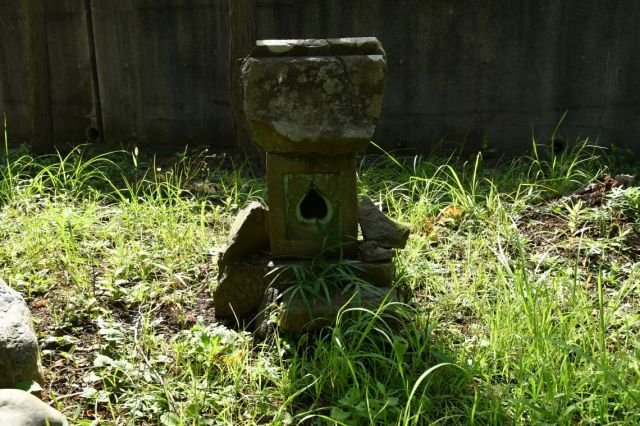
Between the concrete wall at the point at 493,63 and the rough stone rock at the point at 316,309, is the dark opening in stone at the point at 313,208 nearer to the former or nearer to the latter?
the rough stone rock at the point at 316,309

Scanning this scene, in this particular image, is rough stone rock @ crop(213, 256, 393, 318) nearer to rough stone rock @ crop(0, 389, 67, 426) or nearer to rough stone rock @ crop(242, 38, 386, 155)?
rough stone rock @ crop(242, 38, 386, 155)

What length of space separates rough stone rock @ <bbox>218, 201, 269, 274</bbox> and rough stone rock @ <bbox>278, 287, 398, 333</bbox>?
48cm

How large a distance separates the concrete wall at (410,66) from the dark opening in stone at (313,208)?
10.7 ft

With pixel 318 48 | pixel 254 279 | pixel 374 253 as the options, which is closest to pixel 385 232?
pixel 374 253

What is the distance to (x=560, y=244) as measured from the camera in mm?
4000

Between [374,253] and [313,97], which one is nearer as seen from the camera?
[313,97]

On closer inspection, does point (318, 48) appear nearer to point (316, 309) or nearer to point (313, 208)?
point (313, 208)

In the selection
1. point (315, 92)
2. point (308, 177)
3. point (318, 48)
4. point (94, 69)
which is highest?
point (318, 48)

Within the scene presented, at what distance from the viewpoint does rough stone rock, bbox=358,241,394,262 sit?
11.0 feet

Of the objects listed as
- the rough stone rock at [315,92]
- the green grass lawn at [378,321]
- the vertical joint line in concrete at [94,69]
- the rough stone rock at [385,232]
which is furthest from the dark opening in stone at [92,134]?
the rough stone rock at [385,232]

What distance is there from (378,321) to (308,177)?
832 mm

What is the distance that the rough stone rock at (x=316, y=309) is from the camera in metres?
3.05

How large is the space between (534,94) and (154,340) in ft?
15.4

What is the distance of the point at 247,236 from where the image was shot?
346cm
